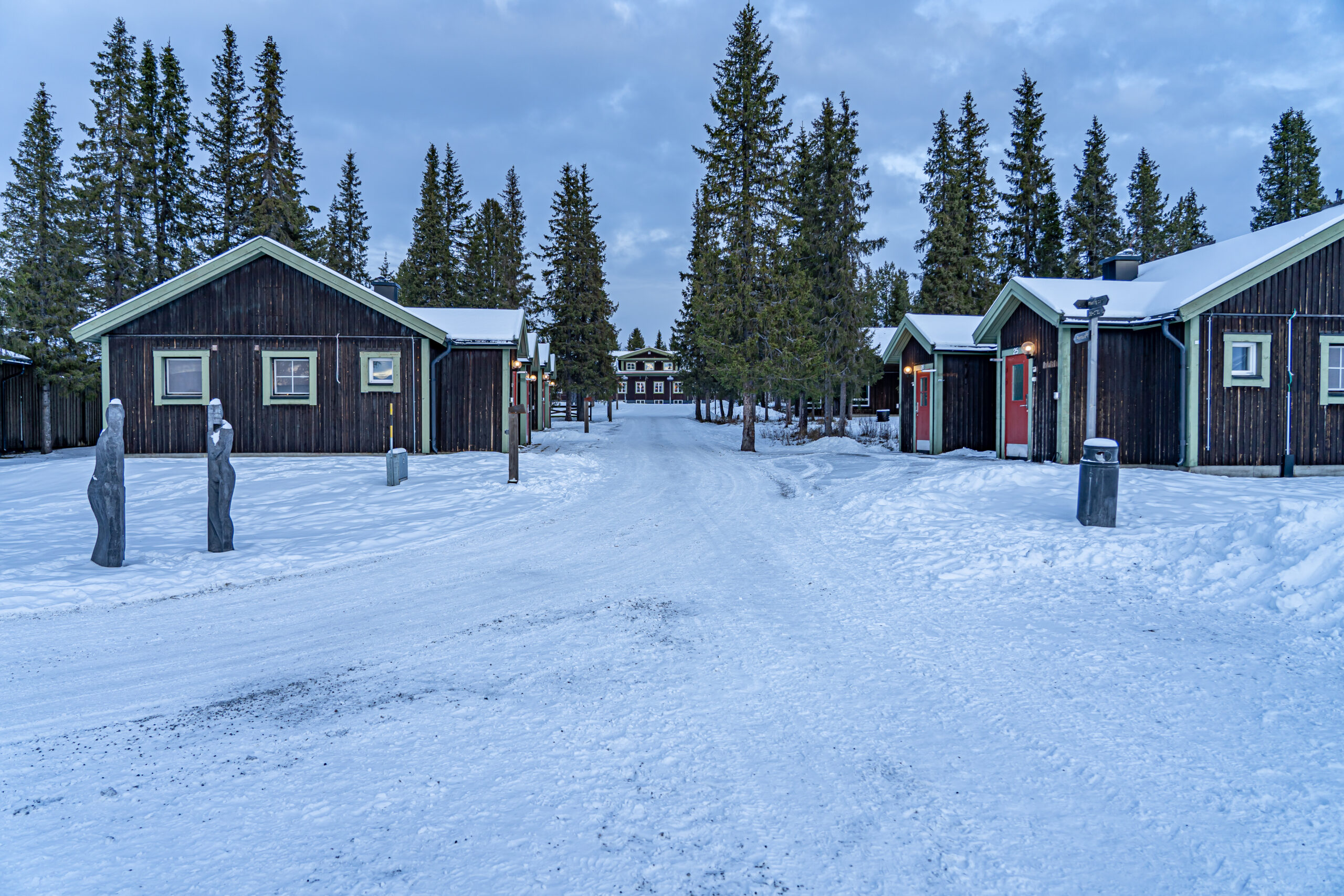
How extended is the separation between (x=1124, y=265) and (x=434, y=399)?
19043mm

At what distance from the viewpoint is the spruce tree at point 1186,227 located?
142 feet

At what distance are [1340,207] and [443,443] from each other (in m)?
22.5

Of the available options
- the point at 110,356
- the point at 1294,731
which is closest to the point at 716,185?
the point at 110,356

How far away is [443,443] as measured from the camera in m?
20.3

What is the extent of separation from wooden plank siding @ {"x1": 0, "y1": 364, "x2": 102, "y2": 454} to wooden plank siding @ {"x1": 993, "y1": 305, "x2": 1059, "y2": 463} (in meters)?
25.7

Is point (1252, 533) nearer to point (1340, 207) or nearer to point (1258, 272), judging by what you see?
point (1258, 272)

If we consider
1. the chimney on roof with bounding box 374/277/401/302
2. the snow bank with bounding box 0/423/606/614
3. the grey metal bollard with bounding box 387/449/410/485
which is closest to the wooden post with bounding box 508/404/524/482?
the snow bank with bounding box 0/423/606/614

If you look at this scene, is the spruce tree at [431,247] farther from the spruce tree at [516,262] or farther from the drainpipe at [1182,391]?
the drainpipe at [1182,391]

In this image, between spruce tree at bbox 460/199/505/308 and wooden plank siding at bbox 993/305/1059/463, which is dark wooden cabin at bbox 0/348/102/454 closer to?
spruce tree at bbox 460/199/505/308

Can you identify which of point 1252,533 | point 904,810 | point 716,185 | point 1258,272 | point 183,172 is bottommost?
point 904,810

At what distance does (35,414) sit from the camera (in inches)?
937

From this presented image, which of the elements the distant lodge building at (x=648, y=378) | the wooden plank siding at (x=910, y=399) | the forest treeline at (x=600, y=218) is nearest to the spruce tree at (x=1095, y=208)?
the forest treeline at (x=600, y=218)

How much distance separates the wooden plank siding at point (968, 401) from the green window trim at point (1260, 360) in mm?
6720

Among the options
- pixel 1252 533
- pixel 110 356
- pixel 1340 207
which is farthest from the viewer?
pixel 110 356
